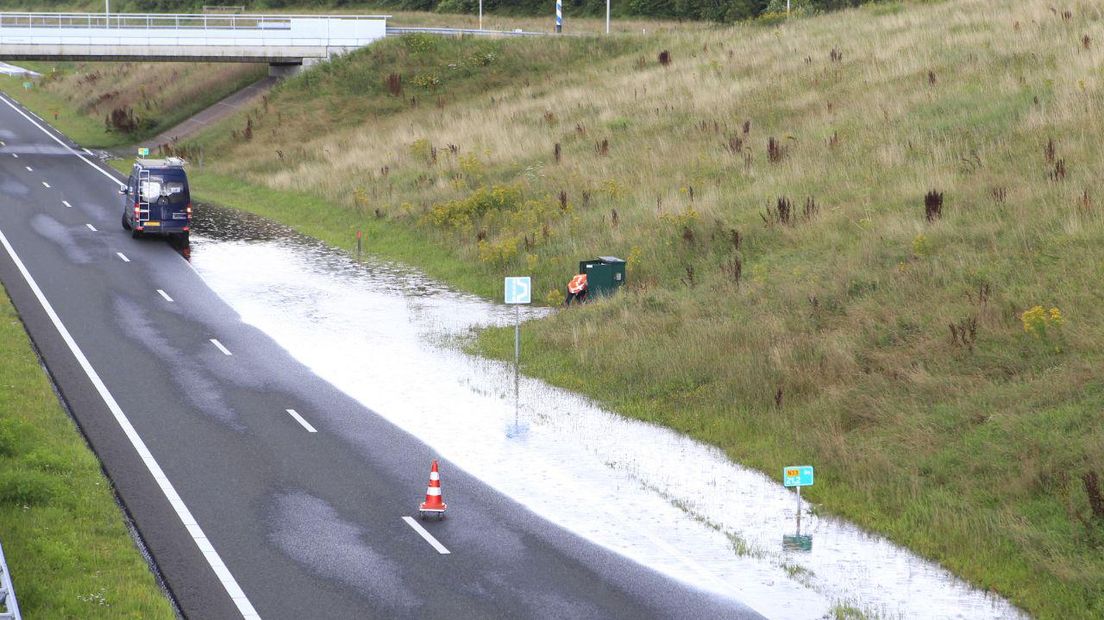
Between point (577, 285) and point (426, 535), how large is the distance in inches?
487

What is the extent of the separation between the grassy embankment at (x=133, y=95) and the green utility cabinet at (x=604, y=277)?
126ft

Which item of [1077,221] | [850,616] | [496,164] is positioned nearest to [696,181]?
[496,164]

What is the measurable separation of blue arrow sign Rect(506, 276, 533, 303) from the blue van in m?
16.5

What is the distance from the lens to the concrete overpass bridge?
56.0 meters

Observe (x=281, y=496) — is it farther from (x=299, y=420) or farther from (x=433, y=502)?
(x=299, y=420)

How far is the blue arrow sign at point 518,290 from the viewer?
70.1ft

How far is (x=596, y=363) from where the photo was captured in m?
22.6

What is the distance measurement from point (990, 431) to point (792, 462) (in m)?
2.70

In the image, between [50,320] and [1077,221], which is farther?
[50,320]

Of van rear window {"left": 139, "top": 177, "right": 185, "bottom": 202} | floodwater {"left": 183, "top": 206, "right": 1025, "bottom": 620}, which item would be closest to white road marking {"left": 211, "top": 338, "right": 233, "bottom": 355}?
floodwater {"left": 183, "top": 206, "right": 1025, "bottom": 620}

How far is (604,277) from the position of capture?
26.9 meters

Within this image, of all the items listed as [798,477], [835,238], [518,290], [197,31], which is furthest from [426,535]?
[197,31]

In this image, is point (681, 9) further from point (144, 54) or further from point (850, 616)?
point (850, 616)

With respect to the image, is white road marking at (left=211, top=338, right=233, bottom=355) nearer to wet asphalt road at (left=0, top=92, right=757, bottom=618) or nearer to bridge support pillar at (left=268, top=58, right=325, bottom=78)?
wet asphalt road at (left=0, top=92, right=757, bottom=618)
